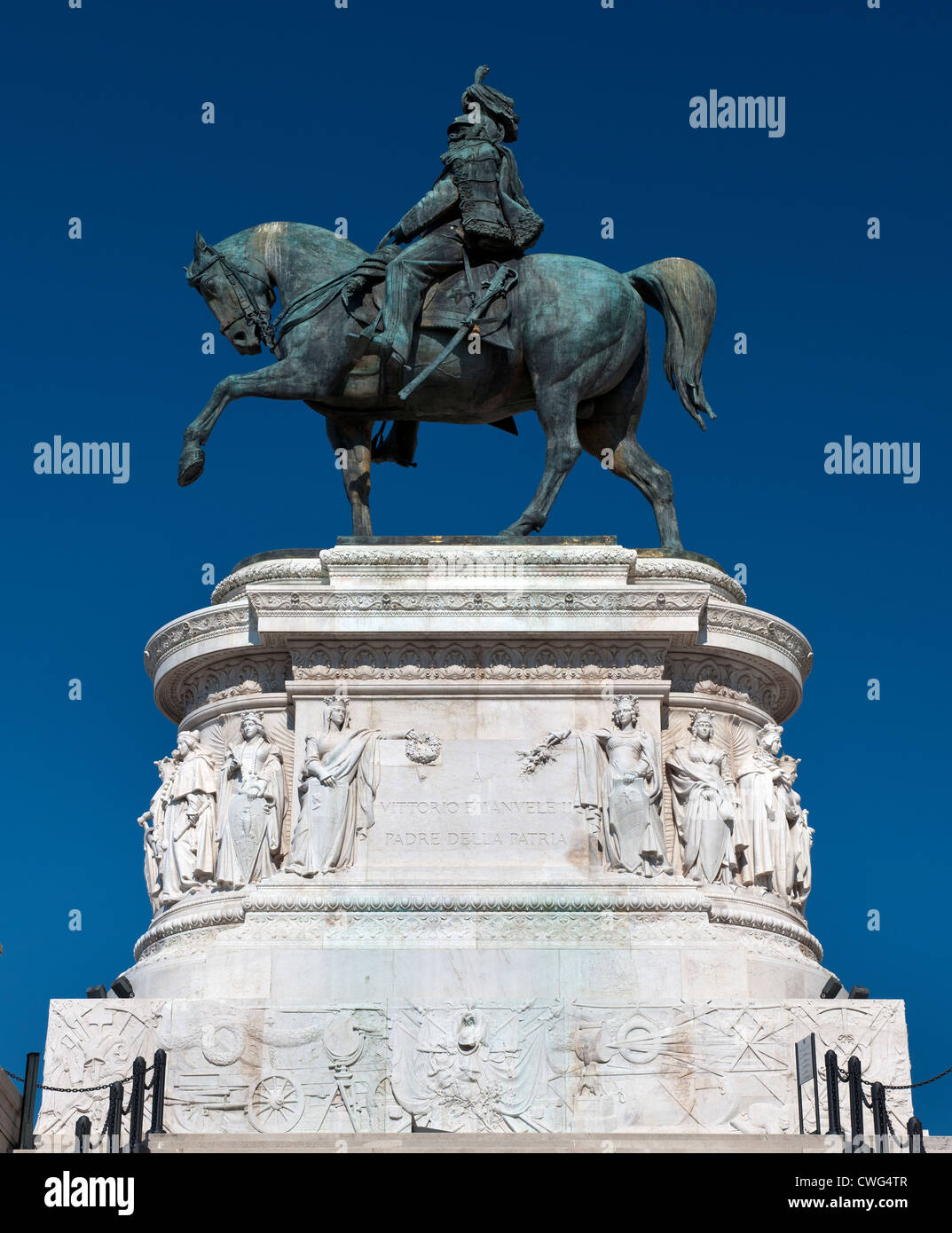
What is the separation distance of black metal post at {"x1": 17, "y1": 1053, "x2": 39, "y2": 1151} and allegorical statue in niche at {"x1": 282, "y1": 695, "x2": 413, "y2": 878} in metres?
3.79

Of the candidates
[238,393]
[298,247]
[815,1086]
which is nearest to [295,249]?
[298,247]

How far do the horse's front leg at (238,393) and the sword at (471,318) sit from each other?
1.38 metres

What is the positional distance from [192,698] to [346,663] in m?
3.04

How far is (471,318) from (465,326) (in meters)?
0.13

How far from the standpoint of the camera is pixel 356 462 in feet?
101

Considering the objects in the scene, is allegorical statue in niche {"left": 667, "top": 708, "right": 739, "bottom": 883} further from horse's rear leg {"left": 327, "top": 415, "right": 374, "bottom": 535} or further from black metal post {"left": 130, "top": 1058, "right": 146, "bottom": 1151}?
black metal post {"left": 130, "top": 1058, "right": 146, "bottom": 1151}

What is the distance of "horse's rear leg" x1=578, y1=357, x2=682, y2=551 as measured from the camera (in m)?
30.6

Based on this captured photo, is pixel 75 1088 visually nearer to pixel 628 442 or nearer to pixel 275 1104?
pixel 275 1104

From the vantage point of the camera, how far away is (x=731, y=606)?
28.6 meters

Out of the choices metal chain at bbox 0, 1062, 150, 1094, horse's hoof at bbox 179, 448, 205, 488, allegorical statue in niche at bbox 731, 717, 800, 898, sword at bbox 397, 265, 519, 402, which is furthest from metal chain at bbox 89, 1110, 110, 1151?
sword at bbox 397, 265, 519, 402

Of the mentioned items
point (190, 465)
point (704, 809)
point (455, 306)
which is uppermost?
point (455, 306)

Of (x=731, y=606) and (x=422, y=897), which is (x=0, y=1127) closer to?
(x=422, y=897)
